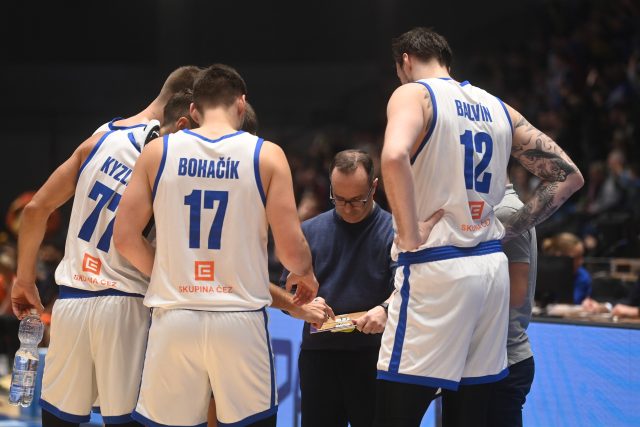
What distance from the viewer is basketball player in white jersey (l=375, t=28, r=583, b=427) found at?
3.31m

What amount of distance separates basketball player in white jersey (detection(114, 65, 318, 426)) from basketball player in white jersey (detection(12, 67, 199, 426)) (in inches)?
16.9

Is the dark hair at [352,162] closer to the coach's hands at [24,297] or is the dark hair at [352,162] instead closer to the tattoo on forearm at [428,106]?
the tattoo on forearm at [428,106]

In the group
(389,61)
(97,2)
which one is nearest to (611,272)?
(389,61)

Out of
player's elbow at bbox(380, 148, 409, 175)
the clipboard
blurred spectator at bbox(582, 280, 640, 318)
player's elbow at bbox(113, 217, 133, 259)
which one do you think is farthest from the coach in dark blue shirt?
blurred spectator at bbox(582, 280, 640, 318)

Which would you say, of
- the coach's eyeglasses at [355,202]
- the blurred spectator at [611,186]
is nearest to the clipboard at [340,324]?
the coach's eyeglasses at [355,202]

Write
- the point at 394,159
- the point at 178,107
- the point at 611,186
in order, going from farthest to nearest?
the point at 611,186 → the point at 178,107 → the point at 394,159

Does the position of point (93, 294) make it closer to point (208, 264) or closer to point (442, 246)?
point (208, 264)

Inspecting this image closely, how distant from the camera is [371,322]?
13.1ft

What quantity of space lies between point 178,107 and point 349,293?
1.16 m

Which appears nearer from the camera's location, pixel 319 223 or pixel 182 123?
pixel 182 123

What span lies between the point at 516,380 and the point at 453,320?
0.86m

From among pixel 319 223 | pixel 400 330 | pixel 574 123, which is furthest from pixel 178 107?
pixel 574 123

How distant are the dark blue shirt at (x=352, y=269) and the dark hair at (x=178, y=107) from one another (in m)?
0.90

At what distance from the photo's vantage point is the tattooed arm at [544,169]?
12.2 feet
